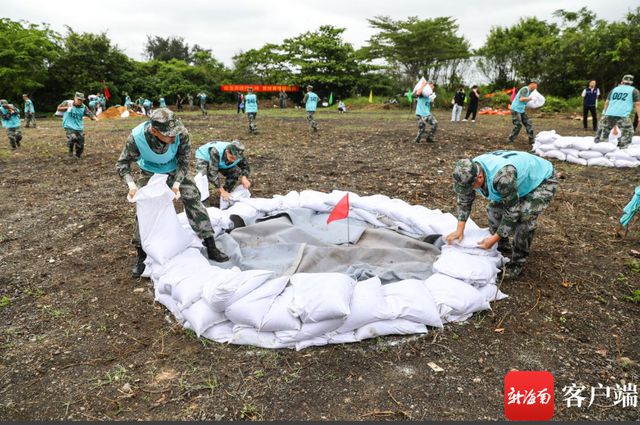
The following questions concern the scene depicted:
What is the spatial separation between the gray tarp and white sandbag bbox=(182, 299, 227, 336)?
67 centimetres

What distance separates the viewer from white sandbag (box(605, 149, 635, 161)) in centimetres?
625

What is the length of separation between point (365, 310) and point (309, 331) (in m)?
0.35

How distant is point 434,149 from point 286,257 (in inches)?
220

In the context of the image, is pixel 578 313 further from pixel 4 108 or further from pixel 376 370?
pixel 4 108

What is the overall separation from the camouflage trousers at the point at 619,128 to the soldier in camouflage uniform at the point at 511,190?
4948mm

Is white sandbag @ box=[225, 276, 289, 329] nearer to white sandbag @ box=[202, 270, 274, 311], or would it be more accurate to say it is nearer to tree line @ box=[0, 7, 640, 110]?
white sandbag @ box=[202, 270, 274, 311]

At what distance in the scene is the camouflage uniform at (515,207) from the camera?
2.68 m

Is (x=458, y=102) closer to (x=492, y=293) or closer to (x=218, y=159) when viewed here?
(x=218, y=159)

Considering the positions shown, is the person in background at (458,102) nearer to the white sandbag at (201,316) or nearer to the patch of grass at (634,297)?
the patch of grass at (634,297)

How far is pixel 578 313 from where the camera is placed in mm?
2666

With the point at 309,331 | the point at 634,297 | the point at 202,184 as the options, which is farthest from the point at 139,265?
the point at 634,297

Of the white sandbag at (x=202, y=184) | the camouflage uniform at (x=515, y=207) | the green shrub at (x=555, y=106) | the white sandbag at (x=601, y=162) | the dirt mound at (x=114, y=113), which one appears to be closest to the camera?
the camouflage uniform at (x=515, y=207)

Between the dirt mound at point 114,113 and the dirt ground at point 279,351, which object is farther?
the dirt mound at point 114,113

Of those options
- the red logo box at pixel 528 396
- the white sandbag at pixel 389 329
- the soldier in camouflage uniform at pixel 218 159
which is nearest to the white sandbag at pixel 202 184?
the soldier in camouflage uniform at pixel 218 159
